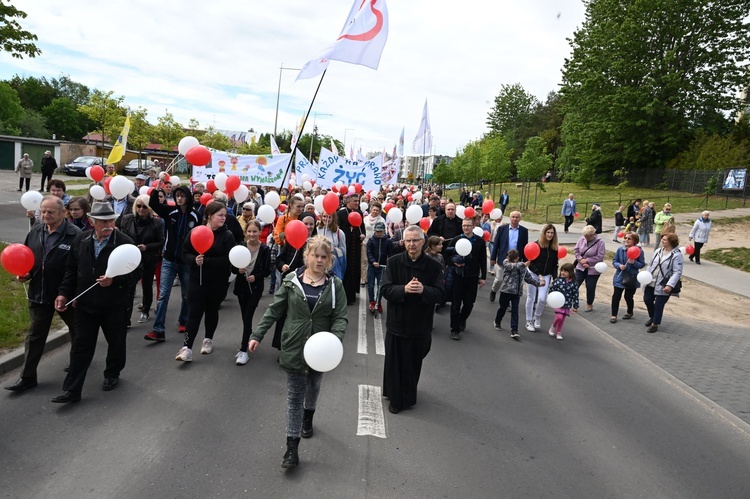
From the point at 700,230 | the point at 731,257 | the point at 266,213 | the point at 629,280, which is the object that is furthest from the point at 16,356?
the point at 731,257

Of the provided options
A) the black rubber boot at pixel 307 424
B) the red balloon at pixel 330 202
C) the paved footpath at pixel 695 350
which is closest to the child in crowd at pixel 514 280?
the paved footpath at pixel 695 350

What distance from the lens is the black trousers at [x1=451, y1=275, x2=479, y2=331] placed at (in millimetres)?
7781

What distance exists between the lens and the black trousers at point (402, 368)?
199 inches

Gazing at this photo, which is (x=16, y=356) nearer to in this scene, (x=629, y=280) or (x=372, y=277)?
(x=372, y=277)

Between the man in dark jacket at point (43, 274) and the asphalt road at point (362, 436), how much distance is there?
0.90 feet

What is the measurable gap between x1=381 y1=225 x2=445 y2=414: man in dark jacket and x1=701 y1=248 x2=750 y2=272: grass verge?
15674 millimetres

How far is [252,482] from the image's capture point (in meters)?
3.66

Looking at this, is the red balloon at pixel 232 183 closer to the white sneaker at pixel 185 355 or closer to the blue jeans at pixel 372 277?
the blue jeans at pixel 372 277

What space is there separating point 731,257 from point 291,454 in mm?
18753

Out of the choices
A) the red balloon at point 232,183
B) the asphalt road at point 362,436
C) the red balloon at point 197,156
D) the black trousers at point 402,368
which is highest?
the red balloon at point 197,156

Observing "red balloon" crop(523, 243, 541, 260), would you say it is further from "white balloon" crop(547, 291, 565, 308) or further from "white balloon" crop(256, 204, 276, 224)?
"white balloon" crop(256, 204, 276, 224)

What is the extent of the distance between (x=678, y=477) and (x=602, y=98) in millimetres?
40640

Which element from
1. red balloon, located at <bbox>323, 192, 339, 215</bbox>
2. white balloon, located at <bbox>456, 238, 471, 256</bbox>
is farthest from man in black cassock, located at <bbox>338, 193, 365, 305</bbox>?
white balloon, located at <bbox>456, 238, 471, 256</bbox>

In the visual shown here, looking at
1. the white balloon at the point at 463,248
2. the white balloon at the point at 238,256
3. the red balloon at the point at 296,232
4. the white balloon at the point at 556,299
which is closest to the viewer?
the white balloon at the point at 238,256
